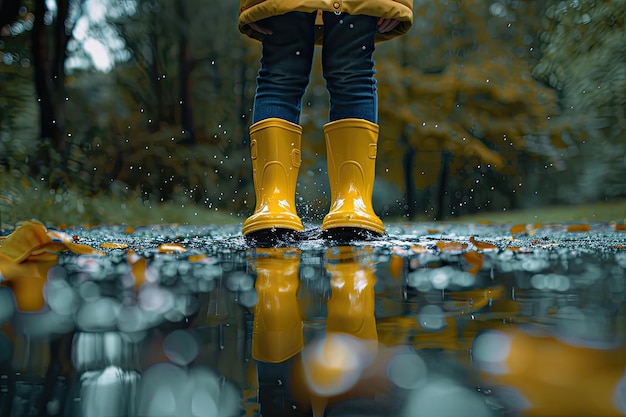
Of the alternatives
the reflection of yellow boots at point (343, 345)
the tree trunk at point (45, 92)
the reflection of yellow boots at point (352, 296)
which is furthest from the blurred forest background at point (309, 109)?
the reflection of yellow boots at point (343, 345)

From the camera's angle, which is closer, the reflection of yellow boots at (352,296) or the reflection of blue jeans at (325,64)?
the reflection of yellow boots at (352,296)

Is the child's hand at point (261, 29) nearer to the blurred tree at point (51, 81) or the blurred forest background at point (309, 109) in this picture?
the blurred forest background at point (309, 109)

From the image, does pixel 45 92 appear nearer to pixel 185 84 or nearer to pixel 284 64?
pixel 185 84

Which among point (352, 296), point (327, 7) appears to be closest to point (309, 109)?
point (327, 7)

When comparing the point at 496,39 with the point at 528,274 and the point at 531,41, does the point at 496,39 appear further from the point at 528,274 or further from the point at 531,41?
the point at 528,274

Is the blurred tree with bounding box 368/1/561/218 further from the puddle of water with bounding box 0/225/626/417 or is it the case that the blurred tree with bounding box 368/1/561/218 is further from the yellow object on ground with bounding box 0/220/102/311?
the puddle of water with bounding box 0/225/626/417

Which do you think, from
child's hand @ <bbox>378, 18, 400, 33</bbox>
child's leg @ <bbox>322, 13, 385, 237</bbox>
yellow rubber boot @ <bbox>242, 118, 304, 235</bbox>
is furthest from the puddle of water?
child's hand @ <bbox>378, 18, 400, 33</bbox>

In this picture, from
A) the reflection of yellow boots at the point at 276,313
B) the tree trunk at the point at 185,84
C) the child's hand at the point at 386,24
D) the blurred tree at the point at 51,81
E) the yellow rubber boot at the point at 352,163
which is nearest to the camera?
the reflection of yellow boots at the point at 276,313

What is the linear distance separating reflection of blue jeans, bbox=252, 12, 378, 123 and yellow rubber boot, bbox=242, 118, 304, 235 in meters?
0.06

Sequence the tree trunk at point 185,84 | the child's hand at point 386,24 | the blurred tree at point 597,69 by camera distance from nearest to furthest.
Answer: the child's hand at point 386,24, the blurred tree at point 597,69, the tree trunk at point 185,84

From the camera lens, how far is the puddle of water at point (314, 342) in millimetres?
550

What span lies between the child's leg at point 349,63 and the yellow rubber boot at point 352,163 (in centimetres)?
5

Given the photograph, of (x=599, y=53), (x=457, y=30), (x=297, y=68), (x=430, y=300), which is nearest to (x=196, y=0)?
(x=457, y=30)

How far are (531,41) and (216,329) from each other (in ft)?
43.0
